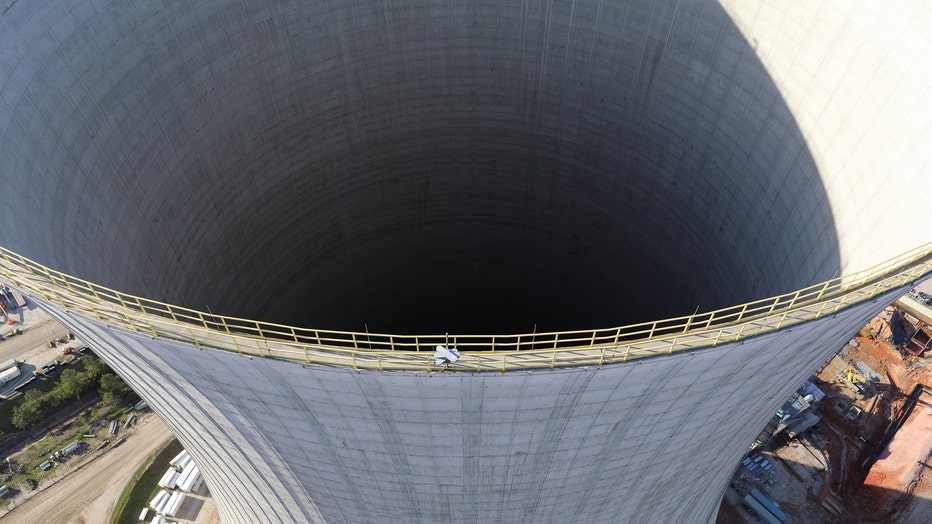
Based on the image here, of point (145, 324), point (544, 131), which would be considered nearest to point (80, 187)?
point (145, 324)

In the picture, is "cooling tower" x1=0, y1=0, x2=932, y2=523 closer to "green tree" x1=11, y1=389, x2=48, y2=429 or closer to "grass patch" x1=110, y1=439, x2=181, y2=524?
"grass patch" x1=110, y1=439, x2=181, y2=524

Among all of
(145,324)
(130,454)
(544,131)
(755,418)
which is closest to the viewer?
(145,324)

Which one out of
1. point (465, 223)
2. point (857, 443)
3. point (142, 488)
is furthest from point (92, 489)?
point (857, 443)

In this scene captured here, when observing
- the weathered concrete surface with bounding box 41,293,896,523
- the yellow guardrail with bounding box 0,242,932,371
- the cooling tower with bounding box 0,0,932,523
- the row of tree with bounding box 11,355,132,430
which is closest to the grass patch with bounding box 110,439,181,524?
the row of tree with bounding box 11,355,132,430

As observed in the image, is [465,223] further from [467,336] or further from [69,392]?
[69,392]

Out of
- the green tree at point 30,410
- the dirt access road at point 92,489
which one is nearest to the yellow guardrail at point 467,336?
the dirt access road at point 92,489

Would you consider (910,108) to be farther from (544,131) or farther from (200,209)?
(200,209)
